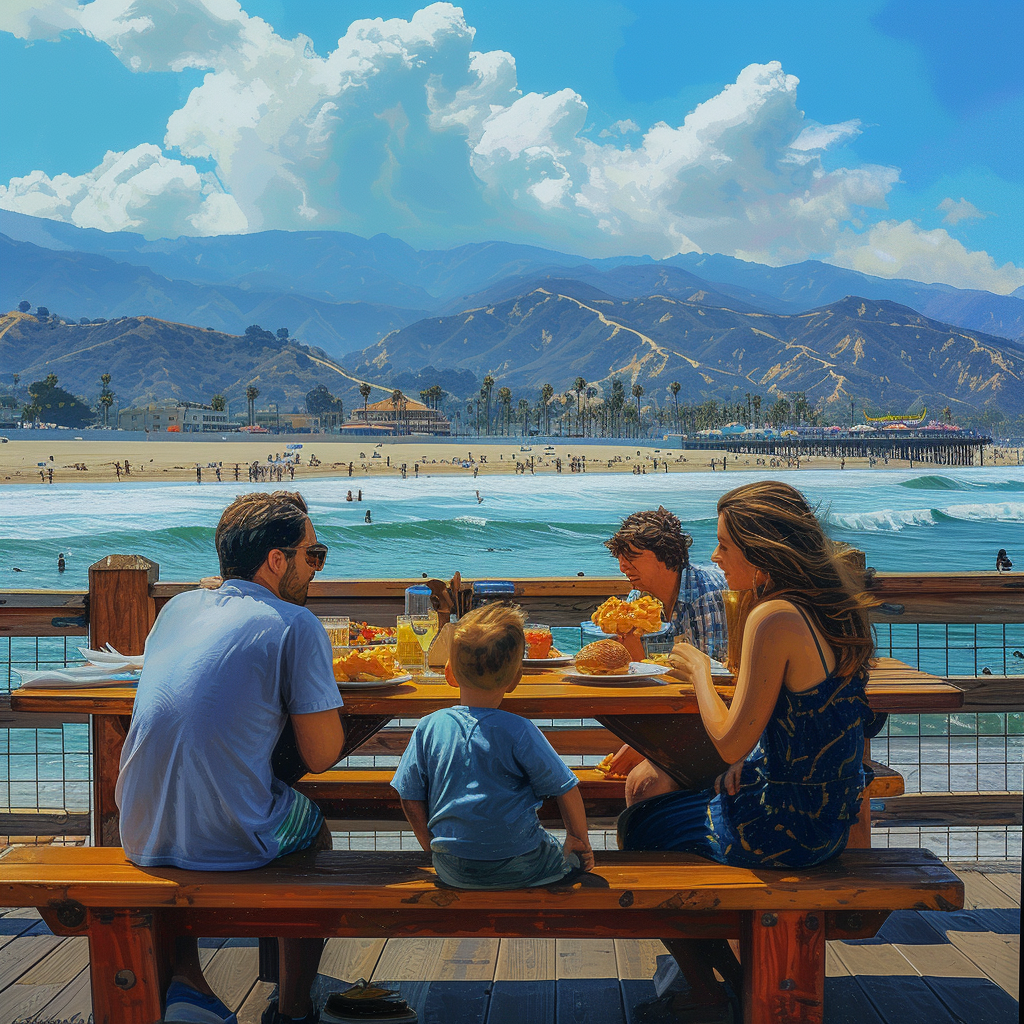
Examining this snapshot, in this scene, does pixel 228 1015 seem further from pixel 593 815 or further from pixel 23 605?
pixel 23 605

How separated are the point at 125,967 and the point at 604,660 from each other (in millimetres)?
1487

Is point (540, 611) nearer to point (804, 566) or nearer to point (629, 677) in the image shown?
point (629, 677)

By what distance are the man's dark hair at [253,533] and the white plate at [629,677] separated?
0.93m

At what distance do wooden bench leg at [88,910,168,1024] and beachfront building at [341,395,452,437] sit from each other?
505ft

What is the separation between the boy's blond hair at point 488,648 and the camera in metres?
2.26

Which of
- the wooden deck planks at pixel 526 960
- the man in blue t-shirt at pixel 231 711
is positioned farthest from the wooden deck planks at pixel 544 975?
the man in blue t-shirt at pixel 231 711

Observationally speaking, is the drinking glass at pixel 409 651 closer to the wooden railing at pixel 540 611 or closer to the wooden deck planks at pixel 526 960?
the wooden railing at pixel 540 611

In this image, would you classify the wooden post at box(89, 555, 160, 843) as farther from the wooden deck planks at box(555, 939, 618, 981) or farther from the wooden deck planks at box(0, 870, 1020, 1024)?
the wooden deck planks at box(555, 939, 618, 981)

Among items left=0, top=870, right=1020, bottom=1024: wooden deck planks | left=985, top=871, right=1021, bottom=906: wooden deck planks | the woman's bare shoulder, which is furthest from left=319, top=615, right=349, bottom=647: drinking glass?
left=985, top=871, right=1021, bottom=906: wooden deck planks

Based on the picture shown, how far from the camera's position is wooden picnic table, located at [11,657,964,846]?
104 inches

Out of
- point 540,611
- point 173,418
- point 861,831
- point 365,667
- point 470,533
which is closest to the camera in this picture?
point 365,667

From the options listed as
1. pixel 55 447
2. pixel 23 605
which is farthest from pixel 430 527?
pixel 55 447

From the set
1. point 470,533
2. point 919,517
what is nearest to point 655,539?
point 470,533

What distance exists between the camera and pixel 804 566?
2.33m
